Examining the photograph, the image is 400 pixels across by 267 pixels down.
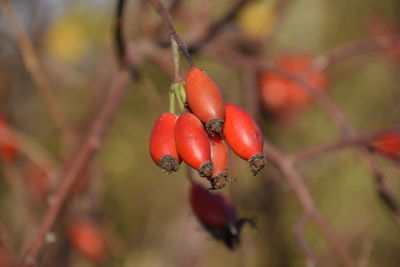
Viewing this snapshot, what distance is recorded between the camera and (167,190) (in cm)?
366

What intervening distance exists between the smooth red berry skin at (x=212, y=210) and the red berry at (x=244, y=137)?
43cm

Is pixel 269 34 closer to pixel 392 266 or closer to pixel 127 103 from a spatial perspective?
pixel 127 103

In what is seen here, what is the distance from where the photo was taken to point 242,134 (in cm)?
122

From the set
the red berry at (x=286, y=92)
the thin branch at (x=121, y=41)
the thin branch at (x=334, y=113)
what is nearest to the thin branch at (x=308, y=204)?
the thin branch at (x=334, y=113)

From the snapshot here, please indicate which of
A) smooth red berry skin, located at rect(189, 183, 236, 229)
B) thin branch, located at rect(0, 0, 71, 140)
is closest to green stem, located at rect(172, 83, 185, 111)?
smooth red berry skin, located at rect(189, 183, 236, 229)

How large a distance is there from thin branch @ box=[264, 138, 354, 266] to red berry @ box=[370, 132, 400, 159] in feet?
0.97

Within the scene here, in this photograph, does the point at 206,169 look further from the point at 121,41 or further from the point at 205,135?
the point at 121,41

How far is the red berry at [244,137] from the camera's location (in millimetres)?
1221

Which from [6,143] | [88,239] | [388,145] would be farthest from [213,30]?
[88,239]

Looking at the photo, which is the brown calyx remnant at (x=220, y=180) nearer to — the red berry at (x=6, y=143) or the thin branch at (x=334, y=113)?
the thin branch at (x=334, y=113)

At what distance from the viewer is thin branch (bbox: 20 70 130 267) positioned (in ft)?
5.72

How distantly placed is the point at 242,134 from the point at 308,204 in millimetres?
784

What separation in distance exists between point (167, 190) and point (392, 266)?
1.44 metres

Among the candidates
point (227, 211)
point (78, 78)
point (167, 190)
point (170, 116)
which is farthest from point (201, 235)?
point (170, 116)
